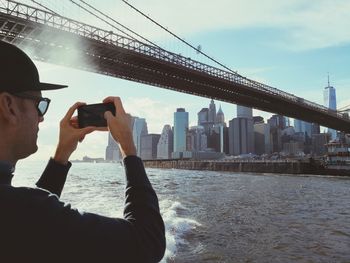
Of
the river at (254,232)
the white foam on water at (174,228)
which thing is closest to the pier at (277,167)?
the river at (254,232)

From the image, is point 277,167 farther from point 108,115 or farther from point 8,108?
point 8,108

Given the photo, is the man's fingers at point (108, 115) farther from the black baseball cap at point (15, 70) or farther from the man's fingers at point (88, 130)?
the black baseball cap at point (15, 70)

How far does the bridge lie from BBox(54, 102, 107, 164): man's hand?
27.9 m

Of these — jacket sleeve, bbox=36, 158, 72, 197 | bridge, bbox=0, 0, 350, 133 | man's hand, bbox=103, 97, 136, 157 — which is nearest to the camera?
man's hand, bbox=103, 97, 136, 157

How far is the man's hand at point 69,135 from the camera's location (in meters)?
1.46

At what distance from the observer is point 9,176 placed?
1067mm

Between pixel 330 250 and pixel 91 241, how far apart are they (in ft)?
26.4

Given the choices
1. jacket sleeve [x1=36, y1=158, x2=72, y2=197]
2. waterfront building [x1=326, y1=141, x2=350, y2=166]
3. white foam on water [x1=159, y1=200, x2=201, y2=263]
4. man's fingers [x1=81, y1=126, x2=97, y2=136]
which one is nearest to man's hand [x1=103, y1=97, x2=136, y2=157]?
man's fingers [x1=81, y1=126, x2=97, y2=136]

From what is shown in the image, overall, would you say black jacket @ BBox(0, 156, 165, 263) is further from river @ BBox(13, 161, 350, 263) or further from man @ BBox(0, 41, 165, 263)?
river @ BBox(13, 161, 350, 263)

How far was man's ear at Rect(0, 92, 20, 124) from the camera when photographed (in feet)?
3.55

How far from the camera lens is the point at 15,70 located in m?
1.10

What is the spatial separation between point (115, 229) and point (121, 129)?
0.36 metres

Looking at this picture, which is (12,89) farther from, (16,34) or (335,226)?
(16,34)

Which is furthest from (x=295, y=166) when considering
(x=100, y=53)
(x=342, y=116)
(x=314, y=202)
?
(x=314, y=202)
